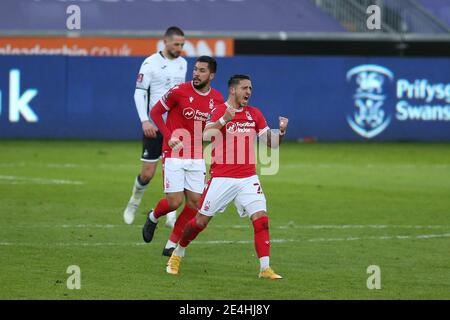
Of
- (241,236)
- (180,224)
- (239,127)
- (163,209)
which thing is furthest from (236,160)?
(241,236)

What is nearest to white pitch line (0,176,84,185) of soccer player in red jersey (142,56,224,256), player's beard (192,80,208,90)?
soccer player in red jersey (142,56,224,256)

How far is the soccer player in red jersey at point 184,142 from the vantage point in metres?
12.5

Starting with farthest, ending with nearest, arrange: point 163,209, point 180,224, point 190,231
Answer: point 163,209, point 180,224, point 190,231

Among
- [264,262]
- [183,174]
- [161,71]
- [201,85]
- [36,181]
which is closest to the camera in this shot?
[264,262]

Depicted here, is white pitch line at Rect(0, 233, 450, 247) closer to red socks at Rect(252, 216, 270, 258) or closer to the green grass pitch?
the green grass pitch

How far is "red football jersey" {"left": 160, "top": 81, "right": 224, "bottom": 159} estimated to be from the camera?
12.5 metres

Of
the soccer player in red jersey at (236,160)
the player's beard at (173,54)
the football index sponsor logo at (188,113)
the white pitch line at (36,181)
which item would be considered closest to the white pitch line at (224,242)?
the football index sponsor logo at (188,113)

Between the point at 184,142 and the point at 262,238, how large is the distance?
204 cm

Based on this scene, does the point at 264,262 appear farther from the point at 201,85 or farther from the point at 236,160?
the point at 201,85

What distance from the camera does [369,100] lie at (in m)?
29.4

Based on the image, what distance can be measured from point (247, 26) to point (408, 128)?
289 inches

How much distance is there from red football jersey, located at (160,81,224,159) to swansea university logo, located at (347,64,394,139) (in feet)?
56.6

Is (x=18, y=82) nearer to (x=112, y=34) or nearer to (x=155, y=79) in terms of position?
(x=112, y=34)

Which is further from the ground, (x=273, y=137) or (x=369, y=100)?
(x=369, y=100)
